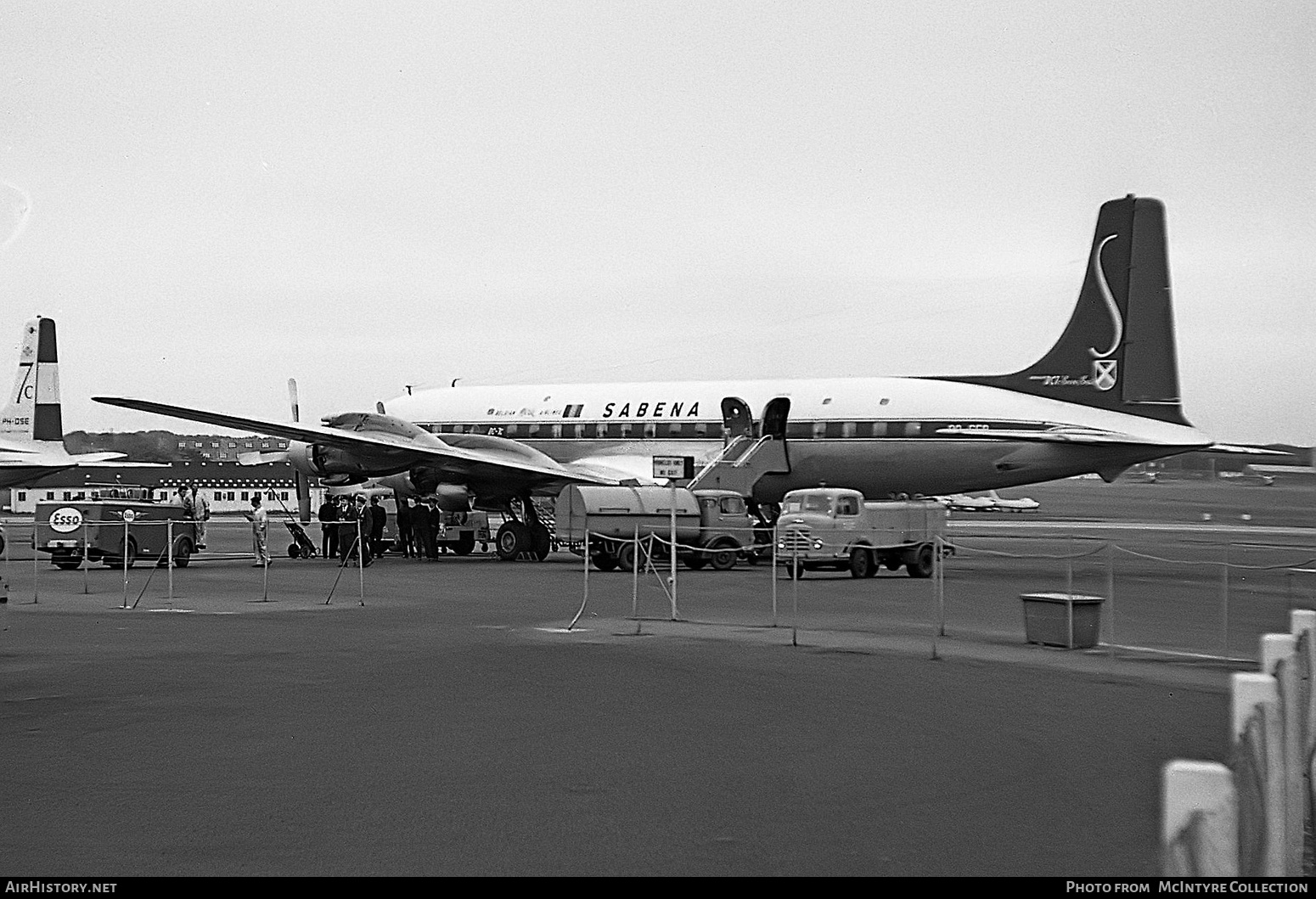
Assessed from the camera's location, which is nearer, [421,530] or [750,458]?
[750,458]

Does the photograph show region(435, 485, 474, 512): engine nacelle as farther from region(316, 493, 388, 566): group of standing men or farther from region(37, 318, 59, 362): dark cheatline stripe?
region(37, 318, 59, 362): dark cheatline stripe

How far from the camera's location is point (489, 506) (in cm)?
3603

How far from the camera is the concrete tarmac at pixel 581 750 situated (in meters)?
6.91

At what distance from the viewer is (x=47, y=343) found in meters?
39.1

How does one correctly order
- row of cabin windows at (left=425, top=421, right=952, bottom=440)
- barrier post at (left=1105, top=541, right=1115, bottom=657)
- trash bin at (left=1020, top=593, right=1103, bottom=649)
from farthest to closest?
row of cabin windows at (left=425, top=421, right=952, bottom=440) < trash bin at (left=1020, top=593, right=1103, bottom=649) < barrier post at (left=1105, top=541, right=1115, bottom=657)

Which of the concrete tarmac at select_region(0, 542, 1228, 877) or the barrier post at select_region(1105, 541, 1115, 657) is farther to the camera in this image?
the barrier post at select_region(1105, 541, 1115, 657)

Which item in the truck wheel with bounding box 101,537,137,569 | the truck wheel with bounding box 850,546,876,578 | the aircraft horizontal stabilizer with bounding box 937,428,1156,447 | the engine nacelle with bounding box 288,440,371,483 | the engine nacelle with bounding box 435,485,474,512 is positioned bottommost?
the truck wheel with bounding box 101,537,137,569

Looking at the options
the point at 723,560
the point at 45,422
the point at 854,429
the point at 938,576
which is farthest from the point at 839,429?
the point at 45,422

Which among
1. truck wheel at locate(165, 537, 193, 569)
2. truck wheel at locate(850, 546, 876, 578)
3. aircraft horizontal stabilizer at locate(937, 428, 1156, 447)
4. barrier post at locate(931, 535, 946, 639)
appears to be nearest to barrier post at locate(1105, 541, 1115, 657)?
barrier post at locate(931, 535, 946, 639)

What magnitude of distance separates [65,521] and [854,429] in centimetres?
1728

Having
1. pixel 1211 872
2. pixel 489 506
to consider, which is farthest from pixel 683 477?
pixel 1211 872

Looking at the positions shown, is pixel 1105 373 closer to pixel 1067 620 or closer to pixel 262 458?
pixel 1067 620

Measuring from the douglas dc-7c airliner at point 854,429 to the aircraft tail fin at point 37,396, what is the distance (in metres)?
6.39

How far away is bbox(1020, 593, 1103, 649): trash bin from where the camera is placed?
15977mm
